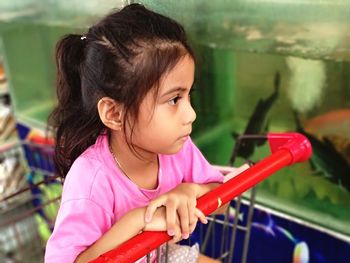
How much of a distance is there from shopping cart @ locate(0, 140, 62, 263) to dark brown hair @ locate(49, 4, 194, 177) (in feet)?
4.63

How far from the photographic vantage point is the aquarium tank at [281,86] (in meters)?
1.19

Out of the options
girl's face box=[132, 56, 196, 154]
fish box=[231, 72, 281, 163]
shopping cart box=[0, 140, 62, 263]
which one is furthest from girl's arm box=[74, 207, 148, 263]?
shopping cart box=[0, 140, 62, 263]

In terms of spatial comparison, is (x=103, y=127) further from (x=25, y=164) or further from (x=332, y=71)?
(x=25, y=164)

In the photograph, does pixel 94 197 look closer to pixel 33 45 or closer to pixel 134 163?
pixel 134 163

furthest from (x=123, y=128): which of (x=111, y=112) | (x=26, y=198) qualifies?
(x=26, y=198)

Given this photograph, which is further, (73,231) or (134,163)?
(134,163)

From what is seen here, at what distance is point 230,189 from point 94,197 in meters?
0.27

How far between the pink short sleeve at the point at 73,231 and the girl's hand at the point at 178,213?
137mm

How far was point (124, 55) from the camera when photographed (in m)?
0.83

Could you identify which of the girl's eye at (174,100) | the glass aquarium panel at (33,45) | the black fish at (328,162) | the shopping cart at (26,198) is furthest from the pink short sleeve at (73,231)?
the shopping cart at (26,198)

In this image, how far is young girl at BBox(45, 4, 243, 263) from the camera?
2.69 feet

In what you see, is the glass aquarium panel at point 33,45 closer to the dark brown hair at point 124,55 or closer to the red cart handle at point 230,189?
the dark brown hair at point 124,55

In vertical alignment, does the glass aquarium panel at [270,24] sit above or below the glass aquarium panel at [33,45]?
above

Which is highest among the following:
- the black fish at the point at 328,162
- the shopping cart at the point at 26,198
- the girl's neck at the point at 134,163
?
the girl's neck at the point at 134,163
